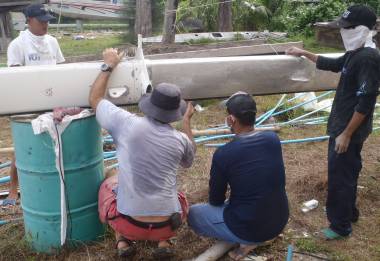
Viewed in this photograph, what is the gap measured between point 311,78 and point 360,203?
1336mm

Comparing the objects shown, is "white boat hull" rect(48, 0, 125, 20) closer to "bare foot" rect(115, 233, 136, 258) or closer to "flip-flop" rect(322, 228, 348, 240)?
"flip-flop" rect(322, 228, 348, 240)

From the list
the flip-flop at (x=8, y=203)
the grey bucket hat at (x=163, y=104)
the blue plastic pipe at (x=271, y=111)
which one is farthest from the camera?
the blue plastic pipe at (x=271, y=111)

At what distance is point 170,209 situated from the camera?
3.37 m

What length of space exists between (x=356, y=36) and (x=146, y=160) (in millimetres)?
1869

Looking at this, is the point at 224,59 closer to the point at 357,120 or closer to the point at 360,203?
the point at 357,120

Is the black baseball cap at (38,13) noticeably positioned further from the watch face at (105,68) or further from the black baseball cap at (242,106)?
the black baseball cap at (242,106)

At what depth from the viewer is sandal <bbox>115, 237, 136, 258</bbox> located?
344 cm

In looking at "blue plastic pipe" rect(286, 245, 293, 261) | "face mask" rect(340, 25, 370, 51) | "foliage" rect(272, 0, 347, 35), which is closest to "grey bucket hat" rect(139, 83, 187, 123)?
"blue plastic pipe" rect(286, 245, 293, 261)

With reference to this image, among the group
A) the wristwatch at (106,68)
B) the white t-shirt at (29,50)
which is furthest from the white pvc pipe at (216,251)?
the white t-shirt at (29,50)

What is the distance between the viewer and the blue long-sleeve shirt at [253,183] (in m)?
3.25

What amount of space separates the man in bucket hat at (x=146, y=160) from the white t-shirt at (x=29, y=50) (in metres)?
1.43

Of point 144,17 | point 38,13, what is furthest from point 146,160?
point 144,17

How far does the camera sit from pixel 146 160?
10.5ft

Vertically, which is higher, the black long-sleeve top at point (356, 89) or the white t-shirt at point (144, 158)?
the black long-sleeve top at point (356, 89)
